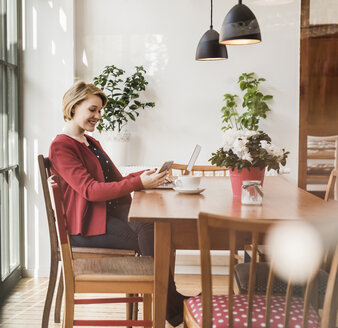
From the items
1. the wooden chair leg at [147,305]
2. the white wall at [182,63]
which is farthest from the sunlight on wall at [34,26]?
the wooden chair leg at [147,305]

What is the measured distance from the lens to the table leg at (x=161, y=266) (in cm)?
187

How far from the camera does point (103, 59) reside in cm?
409

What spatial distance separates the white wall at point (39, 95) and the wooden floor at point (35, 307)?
295 millimetres

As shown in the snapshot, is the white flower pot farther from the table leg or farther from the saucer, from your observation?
A: the table leg

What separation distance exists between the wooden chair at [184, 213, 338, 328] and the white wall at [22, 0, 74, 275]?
2269 mm

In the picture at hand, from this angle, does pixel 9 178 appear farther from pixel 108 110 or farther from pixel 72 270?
pixel 72 270

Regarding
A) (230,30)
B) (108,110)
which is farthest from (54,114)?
(230,30)

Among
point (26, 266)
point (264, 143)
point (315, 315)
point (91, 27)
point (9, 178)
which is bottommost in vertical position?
point (26, 266)

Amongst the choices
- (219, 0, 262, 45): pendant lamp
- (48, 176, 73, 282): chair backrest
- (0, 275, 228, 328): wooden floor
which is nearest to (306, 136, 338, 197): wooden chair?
(0, 275, 228, 328): wooden floor

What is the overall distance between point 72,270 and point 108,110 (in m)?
2.10

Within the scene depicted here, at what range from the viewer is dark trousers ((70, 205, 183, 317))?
2.41m

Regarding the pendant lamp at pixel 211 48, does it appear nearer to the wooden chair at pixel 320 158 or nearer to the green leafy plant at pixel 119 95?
the green leafy plant at pixel 119 95

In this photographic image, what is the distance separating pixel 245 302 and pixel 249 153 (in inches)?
31.7

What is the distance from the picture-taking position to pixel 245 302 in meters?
1.70
